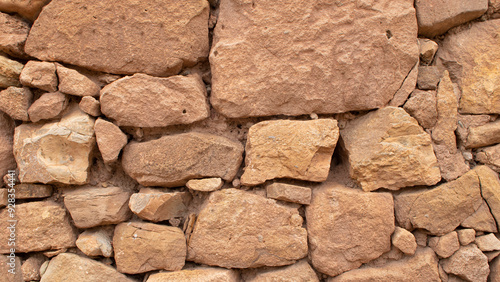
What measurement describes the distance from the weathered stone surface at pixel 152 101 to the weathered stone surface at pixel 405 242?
3.60 ft

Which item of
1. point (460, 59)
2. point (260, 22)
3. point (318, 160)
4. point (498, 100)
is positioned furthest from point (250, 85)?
point (498, 100)

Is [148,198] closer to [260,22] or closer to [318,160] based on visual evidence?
[318,160]

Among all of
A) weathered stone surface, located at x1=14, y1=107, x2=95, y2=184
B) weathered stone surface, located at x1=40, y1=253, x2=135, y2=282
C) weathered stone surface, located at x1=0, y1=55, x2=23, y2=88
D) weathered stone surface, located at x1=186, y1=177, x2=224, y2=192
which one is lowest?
weathered stone surface, located at x1=40, y1=253, x2=135, y2=282

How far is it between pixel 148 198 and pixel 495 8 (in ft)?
6.57

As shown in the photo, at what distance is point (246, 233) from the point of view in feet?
4.53

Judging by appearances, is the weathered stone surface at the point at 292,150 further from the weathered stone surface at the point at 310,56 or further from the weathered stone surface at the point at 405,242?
the weathered stone surface at the point at 405,242

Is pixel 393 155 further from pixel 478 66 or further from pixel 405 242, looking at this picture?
pixel 478 66

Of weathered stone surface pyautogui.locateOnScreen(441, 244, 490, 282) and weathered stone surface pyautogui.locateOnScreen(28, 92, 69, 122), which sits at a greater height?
weathered stone surface pyautogui.locateOnScreen(28, 92, 69, 122)

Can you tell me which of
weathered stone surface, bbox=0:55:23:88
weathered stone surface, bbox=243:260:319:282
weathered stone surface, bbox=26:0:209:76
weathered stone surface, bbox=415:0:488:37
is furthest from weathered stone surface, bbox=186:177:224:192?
weathered stone surface, bbox=415:0:488:37

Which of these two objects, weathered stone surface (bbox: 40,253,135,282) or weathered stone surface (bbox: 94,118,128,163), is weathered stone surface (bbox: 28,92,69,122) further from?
weathered stone surface (bbox: 40,253,135,282)

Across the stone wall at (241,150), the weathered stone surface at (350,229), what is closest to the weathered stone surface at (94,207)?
the stone wall at (241,150)

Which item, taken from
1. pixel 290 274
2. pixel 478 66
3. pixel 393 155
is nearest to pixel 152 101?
pixel 290 274

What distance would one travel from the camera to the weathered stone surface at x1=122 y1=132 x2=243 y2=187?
4.58 ft

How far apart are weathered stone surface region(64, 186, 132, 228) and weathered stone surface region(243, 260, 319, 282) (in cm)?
74
